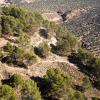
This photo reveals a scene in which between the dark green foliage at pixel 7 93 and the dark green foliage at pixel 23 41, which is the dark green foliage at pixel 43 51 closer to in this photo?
the dark green foliage at pixel 23 41

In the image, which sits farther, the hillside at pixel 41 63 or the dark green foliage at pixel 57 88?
the dark green foliage at pixel 57 88

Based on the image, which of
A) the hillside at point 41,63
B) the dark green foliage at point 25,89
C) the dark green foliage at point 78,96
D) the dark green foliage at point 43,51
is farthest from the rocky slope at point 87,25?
the dark green foliage at point 25,89

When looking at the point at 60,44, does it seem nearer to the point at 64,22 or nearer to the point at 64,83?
the point at 64,83

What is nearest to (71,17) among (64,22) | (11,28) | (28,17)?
(64,22)

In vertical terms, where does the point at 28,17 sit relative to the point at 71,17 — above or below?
above

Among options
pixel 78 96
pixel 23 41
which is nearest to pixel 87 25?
pixel 23 41

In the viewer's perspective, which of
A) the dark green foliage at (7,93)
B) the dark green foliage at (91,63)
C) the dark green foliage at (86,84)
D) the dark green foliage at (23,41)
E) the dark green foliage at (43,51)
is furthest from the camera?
the dark green foliage at (43,51)

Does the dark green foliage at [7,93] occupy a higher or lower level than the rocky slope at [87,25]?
higher

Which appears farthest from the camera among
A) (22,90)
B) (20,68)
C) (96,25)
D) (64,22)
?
(64,22)

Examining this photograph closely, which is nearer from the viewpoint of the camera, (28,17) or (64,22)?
(28,17)
